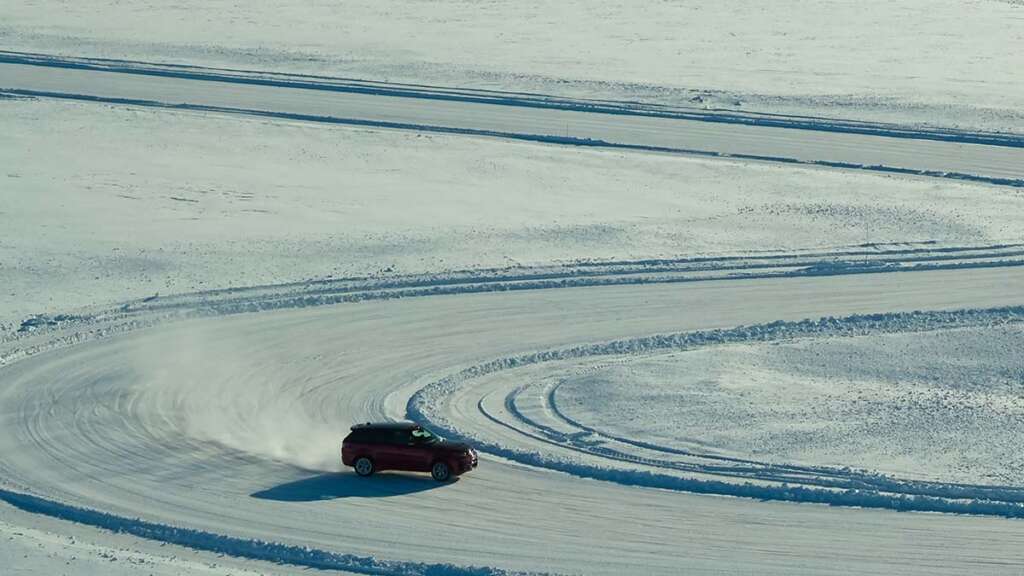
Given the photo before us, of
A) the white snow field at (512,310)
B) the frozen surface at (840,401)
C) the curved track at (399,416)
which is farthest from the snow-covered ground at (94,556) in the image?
the frozen surface at (840,401)

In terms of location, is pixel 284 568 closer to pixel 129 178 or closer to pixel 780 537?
pixel 780 537

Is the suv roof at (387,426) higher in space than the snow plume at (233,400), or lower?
higher

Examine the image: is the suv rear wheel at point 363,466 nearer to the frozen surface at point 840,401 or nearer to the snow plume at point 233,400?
the snow plume at point 233,400

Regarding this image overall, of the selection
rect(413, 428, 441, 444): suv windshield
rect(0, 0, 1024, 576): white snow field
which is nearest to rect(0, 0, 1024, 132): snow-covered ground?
rect(0, 0, 1024, 576): white snow field

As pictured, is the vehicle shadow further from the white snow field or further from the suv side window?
the suv side window

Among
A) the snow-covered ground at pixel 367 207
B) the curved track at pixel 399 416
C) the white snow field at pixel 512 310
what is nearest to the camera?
the curved track at pixel 399 416

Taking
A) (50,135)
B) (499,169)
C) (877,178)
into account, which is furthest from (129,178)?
(877,178)
